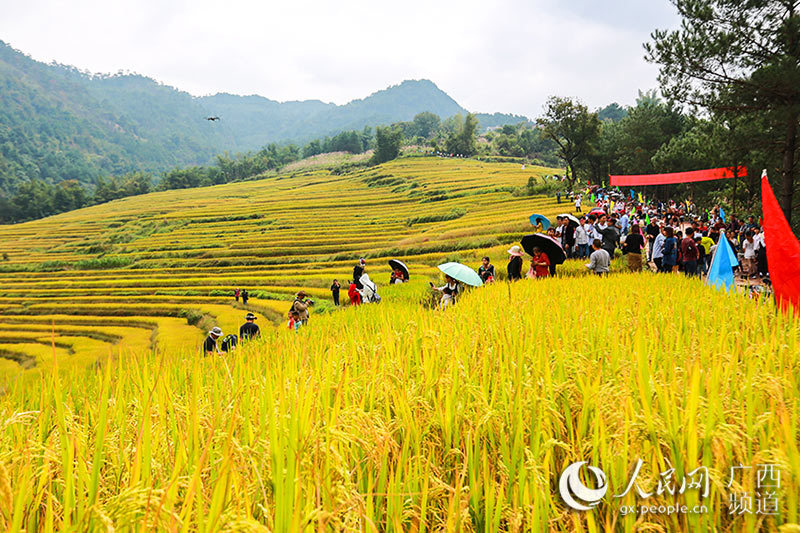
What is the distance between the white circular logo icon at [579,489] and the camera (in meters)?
1.23

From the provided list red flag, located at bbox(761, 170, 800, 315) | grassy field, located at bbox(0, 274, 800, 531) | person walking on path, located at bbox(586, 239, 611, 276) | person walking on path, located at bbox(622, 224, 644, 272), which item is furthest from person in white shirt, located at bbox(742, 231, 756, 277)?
grassy field, located at bbox(0, 274, 800, 531)

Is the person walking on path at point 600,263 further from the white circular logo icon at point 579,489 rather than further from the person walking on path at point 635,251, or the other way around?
the white circular logo icon at point 579,489

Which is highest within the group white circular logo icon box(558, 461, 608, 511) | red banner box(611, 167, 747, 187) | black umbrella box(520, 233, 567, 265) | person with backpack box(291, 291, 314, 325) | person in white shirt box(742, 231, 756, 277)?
red banner box(611, 167, 747, 187)

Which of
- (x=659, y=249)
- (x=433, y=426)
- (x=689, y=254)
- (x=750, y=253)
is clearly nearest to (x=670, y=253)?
(x=659, y=249)

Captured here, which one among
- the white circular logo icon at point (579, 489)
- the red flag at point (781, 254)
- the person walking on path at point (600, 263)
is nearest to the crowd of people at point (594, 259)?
the person walking on path at point (600, 263)

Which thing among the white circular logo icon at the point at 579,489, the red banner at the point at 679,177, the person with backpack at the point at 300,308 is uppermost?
the red banner at the point at 679,177

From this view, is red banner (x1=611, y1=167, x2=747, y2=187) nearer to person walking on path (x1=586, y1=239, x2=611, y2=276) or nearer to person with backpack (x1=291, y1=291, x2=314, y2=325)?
person walking on path (x1=586, y1=239, x2=611, y2=276)

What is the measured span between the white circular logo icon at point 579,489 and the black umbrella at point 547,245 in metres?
8.63

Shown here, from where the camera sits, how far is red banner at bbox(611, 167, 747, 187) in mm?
25138

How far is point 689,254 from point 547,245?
367 cm

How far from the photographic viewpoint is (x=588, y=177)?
58.8 metres

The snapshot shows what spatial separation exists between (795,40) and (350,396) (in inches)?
650

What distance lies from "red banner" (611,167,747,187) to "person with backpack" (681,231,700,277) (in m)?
17.1

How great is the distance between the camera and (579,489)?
1.27 meters
